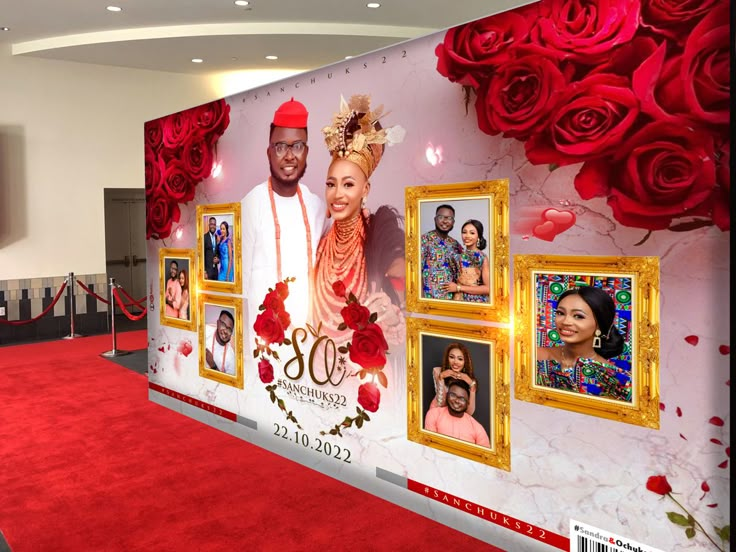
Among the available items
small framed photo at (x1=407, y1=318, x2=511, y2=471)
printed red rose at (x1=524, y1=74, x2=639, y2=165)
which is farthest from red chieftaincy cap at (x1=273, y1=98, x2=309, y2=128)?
printed red rose at (x1=524, y1=74, x2=639, y2=165)

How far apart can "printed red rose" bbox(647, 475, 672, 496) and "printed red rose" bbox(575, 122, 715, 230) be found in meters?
0.92

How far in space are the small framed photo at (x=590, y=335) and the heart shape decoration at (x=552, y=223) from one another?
0.09m

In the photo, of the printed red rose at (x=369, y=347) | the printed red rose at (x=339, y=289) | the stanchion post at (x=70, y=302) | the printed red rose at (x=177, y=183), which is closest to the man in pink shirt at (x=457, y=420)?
the printed red rose at (x=369, y=347)

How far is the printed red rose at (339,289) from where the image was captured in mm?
3857

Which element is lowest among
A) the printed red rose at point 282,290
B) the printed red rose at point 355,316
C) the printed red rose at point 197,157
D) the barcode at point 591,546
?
→ the barcode at point 591,546

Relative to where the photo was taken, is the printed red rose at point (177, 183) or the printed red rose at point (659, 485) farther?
the printed red rose at point (177, 183)

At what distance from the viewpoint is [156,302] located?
18.4 feet

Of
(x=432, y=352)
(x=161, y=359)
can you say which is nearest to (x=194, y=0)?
(x=161, y=359)

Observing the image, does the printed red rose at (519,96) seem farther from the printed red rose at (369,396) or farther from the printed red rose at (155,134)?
the printed red rose at (155,134)

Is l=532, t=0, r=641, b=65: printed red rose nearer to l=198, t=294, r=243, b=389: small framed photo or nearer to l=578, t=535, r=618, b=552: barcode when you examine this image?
l=578, t=535, r=618, b=552: barcode

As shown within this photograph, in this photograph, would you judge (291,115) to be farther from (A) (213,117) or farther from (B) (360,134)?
(A) (213,117)

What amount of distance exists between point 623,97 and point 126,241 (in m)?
8.96

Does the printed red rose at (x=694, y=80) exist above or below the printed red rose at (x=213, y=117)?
below

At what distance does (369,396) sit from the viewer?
147 inches
